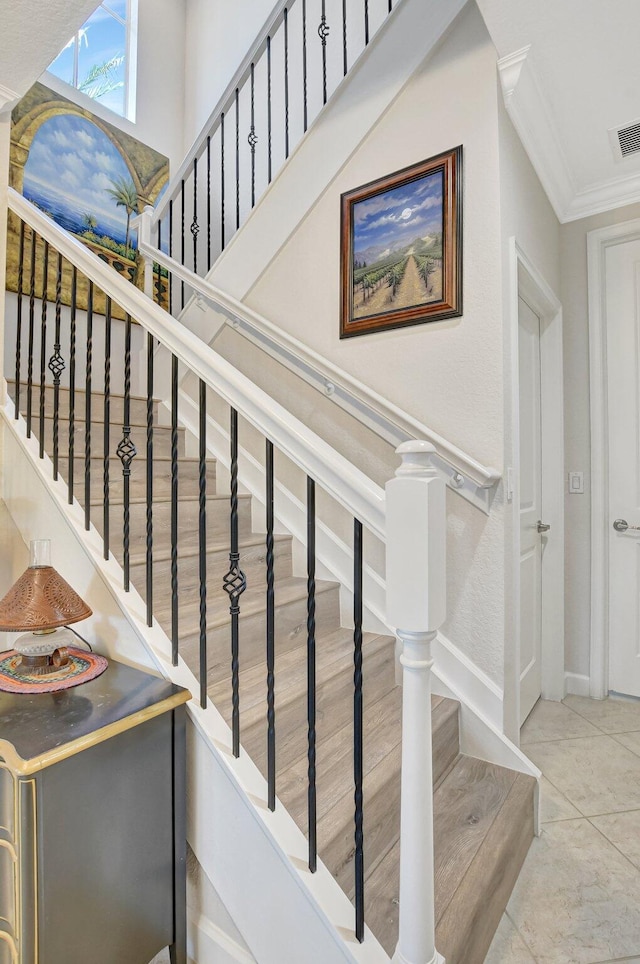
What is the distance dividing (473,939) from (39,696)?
3.62ft

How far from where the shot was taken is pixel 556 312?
2555 mm

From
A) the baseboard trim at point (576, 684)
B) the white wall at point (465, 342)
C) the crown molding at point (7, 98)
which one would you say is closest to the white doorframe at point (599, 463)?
the baseboard trim at point (576, 684)

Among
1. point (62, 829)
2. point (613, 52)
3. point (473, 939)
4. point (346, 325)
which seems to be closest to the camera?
point (62, 829)

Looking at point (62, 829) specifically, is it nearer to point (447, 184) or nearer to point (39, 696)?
point (39, 696)

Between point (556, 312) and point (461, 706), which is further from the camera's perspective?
point (556, 312)

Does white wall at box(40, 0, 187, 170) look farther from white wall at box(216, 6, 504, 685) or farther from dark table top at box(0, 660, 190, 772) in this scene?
dark table top at box(0, 660, 190, 772)

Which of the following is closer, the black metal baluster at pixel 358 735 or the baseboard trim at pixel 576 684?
the black metal baluster at pixel 358 735

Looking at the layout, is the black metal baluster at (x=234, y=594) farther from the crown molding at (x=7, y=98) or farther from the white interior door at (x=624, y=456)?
the white interior door at (x=624, y=456)

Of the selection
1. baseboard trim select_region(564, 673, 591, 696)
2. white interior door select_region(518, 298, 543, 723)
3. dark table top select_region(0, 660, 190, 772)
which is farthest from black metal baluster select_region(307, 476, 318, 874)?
baseboard trim select_region(564, 673, 591, 696)

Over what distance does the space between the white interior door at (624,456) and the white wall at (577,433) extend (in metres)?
0.11

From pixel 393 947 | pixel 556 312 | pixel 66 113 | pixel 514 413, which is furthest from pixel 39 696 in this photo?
pixel 66 113

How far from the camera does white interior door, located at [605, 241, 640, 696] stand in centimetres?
250

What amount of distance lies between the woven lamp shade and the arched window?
3515 mm

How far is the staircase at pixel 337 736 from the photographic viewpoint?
1.16m
